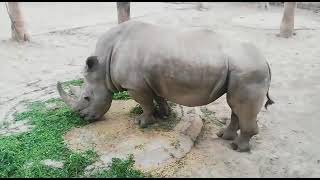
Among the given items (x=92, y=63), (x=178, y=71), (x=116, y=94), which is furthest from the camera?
(x=116, y=94)

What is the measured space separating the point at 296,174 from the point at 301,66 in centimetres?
482

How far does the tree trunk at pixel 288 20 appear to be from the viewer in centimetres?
1177

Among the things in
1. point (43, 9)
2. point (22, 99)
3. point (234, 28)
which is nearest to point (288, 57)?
point (234, 28)

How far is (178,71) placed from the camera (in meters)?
4.92

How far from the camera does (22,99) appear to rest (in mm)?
7113

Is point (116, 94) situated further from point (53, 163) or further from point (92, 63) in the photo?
point (53, 163)

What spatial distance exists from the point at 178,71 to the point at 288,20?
26.0 feet

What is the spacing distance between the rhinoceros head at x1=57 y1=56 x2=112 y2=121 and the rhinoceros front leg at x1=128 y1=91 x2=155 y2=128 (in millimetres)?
453

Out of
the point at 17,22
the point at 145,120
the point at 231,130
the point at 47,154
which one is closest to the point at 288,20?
the point at 231,130

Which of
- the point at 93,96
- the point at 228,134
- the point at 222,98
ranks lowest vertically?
the point at 222,98

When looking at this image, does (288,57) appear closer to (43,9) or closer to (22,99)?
(22,99)

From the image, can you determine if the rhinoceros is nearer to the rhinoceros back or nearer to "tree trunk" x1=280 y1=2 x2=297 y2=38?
the rhinoceros back

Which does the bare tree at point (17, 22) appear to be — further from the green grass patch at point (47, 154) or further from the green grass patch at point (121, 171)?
the green grass patch at point (121, 171)

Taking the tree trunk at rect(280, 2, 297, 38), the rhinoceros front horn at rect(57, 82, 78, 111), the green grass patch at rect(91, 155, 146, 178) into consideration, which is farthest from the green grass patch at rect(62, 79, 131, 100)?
the tree trunk at rect(280, 2, 297, 38)
